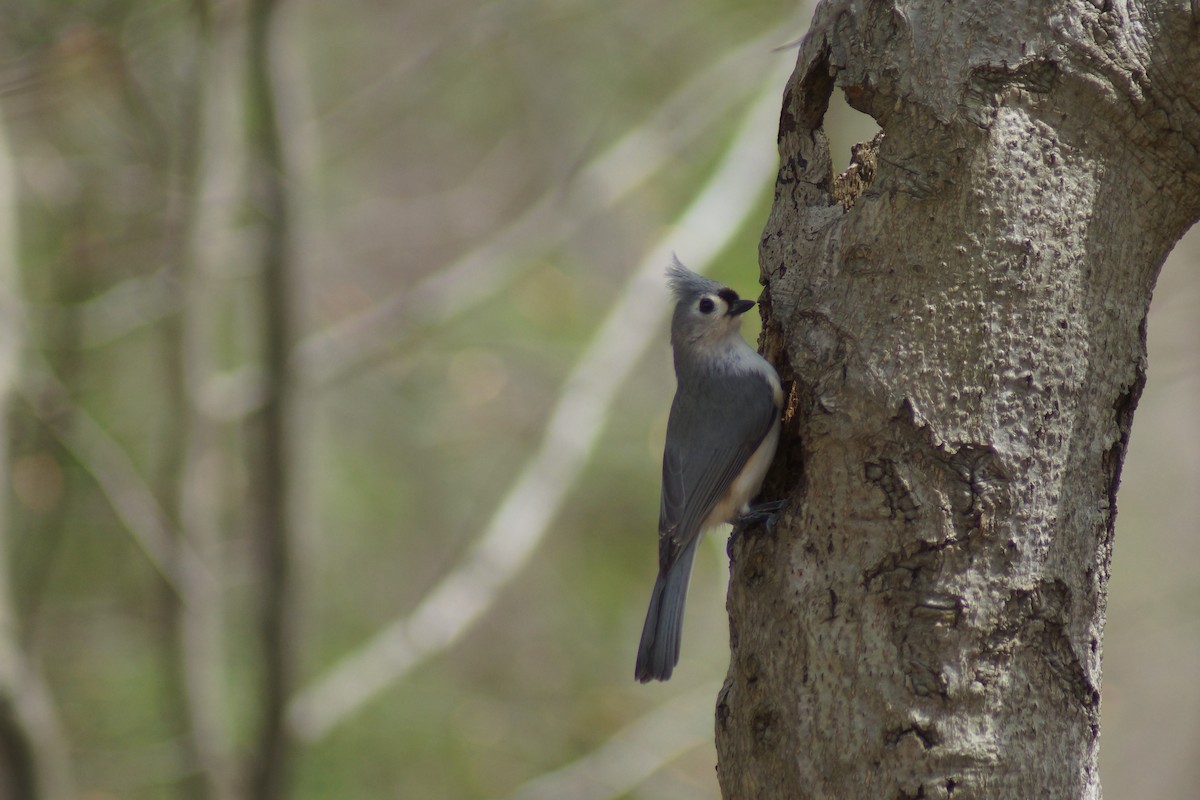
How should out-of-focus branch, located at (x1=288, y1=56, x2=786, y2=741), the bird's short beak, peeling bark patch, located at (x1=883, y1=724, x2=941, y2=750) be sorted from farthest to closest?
out-of-focus branch, located at (x1=288, y1=56, x2=786, y2=741), the bird's short beak, peeling bark patch, located at (x1=883, y1=724, x2=941, y2=750)

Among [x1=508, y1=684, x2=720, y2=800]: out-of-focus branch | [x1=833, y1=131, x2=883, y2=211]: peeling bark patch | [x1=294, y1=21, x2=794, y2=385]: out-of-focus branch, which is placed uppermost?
[x1=833, y1=131, x2=883, y2=211]: peeling bark patch

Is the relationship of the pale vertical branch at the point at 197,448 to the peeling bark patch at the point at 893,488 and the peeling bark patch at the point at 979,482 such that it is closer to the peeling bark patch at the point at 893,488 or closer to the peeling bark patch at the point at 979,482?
the peeling bark patch at the point at 893,488

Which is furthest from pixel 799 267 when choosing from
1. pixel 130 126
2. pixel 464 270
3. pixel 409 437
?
pixel 409 437

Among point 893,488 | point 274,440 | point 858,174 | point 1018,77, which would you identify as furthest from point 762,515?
point 274,440

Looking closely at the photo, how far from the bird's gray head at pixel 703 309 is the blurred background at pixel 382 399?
1.47m

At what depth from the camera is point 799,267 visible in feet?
7.60

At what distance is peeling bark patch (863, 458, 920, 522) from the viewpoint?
204cm

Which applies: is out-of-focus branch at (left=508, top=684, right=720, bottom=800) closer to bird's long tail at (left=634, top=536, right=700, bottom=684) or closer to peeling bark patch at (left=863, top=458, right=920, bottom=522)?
→ bird's long tail at (left=634, top=536, right=700, bottom=684)

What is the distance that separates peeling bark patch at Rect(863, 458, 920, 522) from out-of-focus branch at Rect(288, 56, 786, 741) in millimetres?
2620

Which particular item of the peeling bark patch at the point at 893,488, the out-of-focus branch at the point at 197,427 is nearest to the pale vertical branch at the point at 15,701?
the out-of-focus branch at the point at 197,427

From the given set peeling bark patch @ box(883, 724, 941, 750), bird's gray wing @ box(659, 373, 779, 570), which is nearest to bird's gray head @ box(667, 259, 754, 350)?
bird's gray wing @ box(659, 373, 779, 570)

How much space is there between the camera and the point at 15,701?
3836 millimetres

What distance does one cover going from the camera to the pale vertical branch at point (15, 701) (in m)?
3.86

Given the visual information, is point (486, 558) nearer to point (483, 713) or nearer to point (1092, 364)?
point (483, 713)
